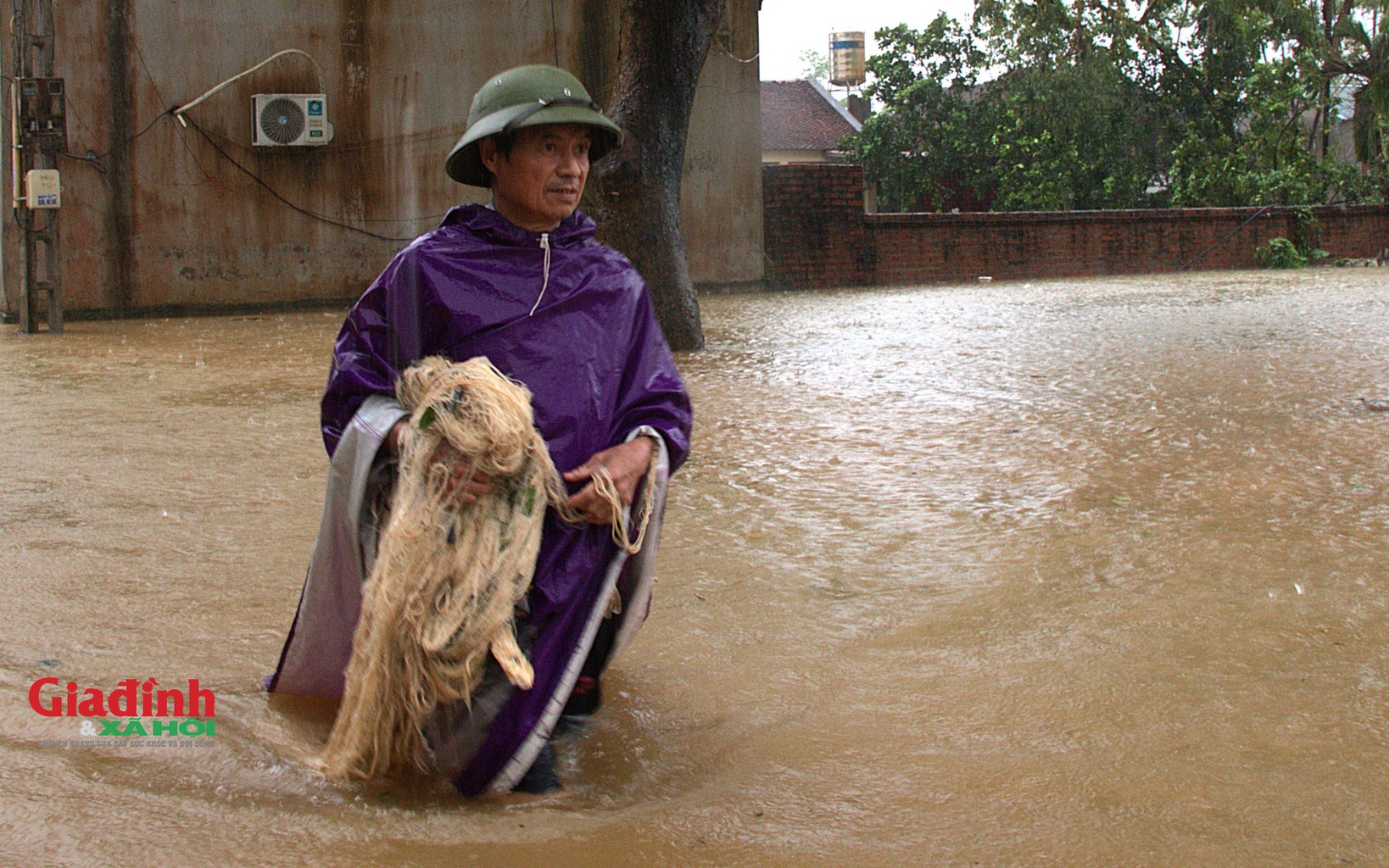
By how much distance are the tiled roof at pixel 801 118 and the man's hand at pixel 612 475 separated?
35608 mm

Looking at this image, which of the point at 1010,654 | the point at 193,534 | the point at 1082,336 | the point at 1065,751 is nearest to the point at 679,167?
the point at 1082,336

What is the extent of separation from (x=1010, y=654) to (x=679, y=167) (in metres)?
7.29

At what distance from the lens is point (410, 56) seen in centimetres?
1499

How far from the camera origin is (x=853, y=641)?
349 cm

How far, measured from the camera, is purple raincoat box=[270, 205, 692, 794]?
251 cm

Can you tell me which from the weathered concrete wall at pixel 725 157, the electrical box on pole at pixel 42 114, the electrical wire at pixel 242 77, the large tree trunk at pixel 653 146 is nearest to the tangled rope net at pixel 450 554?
the large tree trunk at pixel 653 146

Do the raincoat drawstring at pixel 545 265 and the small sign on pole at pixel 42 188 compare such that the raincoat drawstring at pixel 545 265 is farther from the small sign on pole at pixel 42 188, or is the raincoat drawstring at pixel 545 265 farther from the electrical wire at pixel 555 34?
the electrical wire at pixel 555 34

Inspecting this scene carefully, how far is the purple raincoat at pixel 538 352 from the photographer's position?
2512 mm

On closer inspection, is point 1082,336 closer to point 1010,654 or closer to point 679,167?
point 679,167

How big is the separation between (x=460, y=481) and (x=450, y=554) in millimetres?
136

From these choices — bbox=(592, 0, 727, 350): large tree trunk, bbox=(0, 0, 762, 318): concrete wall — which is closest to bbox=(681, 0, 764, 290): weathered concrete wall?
bbox=(0, 0, 762, 318): concrete wall

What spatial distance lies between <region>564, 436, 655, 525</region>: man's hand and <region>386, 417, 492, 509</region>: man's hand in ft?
0.57

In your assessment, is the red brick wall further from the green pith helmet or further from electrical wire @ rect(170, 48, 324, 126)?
the green pith helmet

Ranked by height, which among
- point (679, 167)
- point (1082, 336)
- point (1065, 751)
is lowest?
point (1065, 751)
